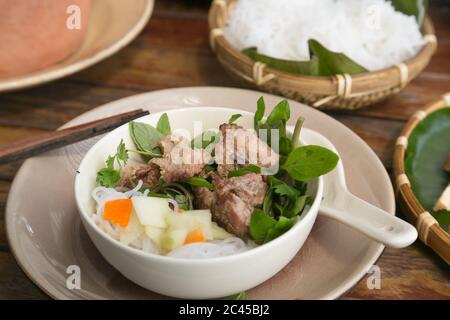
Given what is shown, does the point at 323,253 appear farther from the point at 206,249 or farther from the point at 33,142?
the point at 33,142

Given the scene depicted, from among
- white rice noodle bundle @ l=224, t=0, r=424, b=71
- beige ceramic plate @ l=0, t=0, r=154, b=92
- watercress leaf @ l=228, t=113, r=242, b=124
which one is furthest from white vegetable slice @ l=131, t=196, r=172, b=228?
white rice noodle bundle @ l=224, t=0, r=424, b=71

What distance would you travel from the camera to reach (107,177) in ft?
2.99

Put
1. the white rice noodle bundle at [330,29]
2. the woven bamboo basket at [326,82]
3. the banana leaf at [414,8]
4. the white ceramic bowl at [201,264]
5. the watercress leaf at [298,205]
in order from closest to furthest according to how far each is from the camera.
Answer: the white ceramic bowl at [201,264] < the watercress leaf at [298,205] < the woven bamboo basket at [326,82] < the white rice noodle bundle at [330,29] < the banana leaf at [414,8]

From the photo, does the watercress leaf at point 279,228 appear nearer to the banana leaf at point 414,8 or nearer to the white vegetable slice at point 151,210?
the white vegetable slice at point 151,210

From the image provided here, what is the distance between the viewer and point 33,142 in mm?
1025

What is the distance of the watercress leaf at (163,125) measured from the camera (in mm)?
1007

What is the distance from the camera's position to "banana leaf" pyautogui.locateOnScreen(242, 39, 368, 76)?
1264 mm

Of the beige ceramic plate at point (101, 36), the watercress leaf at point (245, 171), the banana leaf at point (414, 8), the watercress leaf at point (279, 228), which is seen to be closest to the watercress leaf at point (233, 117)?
the watercress leaf at point (245, 171)

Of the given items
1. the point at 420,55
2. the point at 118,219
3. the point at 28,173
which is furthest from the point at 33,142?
the point at 420,55

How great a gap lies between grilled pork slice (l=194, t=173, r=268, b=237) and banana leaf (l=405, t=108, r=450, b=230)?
0.36 metres

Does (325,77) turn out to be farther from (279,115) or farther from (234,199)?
(234,199)

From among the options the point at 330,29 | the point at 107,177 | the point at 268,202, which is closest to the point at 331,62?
the point at 330,29

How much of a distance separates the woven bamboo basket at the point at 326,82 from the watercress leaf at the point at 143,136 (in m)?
0.36
